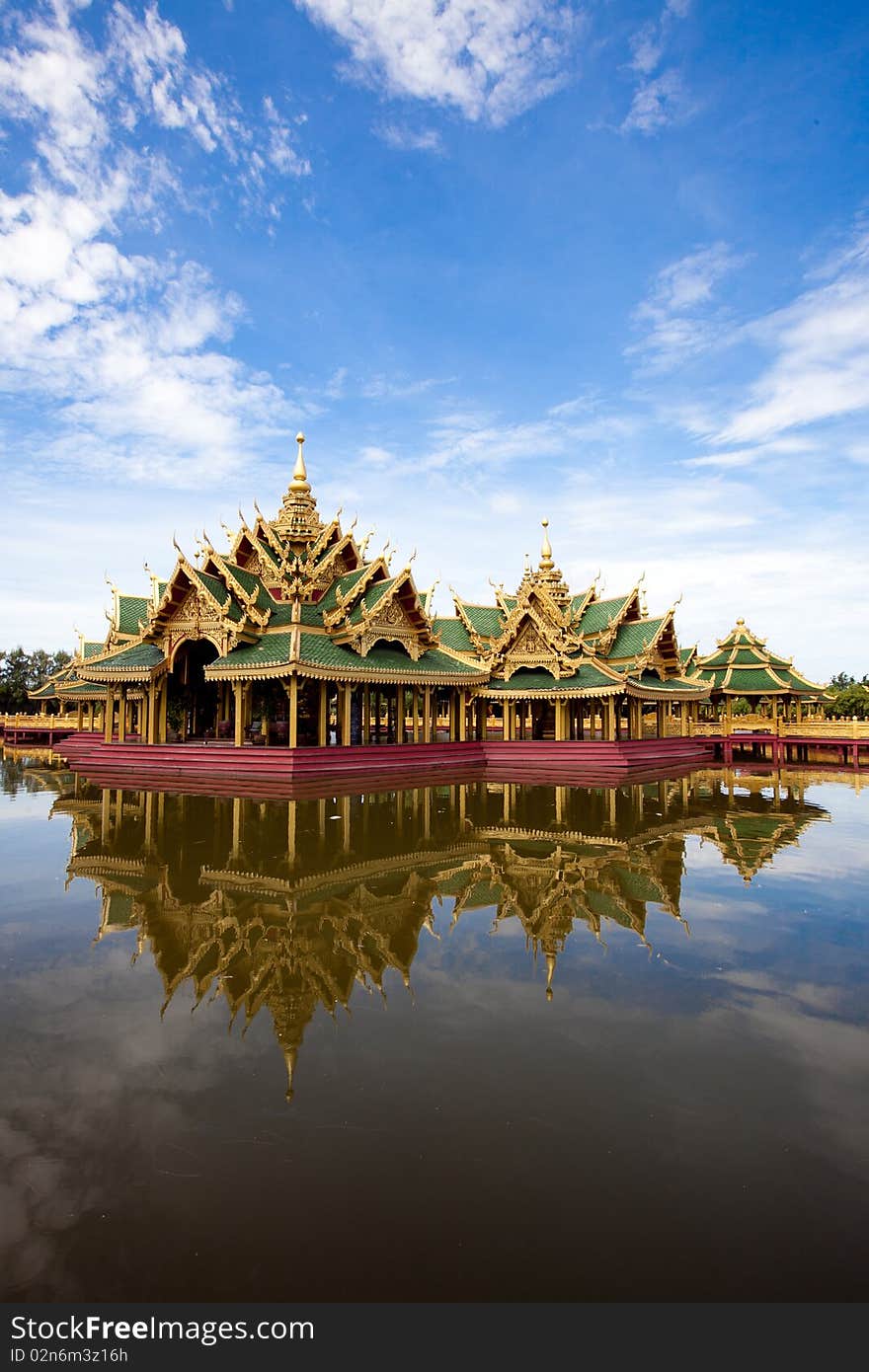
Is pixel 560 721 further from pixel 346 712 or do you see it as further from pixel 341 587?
pixel 341 587

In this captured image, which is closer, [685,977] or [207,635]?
[685,977]

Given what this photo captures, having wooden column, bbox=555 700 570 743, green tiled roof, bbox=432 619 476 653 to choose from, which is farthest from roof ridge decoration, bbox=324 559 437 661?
wooden column, bbox=555 700 570 743

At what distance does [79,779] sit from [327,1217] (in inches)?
762

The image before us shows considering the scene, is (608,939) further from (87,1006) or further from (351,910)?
(87,1006)

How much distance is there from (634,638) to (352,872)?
20859 mm

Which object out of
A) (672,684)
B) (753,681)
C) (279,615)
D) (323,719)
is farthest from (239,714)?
(753,681)

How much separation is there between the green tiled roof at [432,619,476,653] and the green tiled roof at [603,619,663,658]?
5493mm

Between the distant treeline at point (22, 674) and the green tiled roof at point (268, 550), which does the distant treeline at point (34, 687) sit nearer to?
the distant treeline at point (22, 674)

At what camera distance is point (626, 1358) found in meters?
2.08

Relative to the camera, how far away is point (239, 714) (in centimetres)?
1845

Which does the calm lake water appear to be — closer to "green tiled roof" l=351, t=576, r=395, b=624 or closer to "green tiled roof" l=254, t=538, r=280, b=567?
"green tiled roof" l=351, t=576, r=395, b=624

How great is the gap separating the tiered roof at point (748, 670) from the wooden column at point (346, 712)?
60.3ft

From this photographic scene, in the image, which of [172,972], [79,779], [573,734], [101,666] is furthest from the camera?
[573,734]

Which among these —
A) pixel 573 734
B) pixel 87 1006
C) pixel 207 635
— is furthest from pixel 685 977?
pixel 573 734
